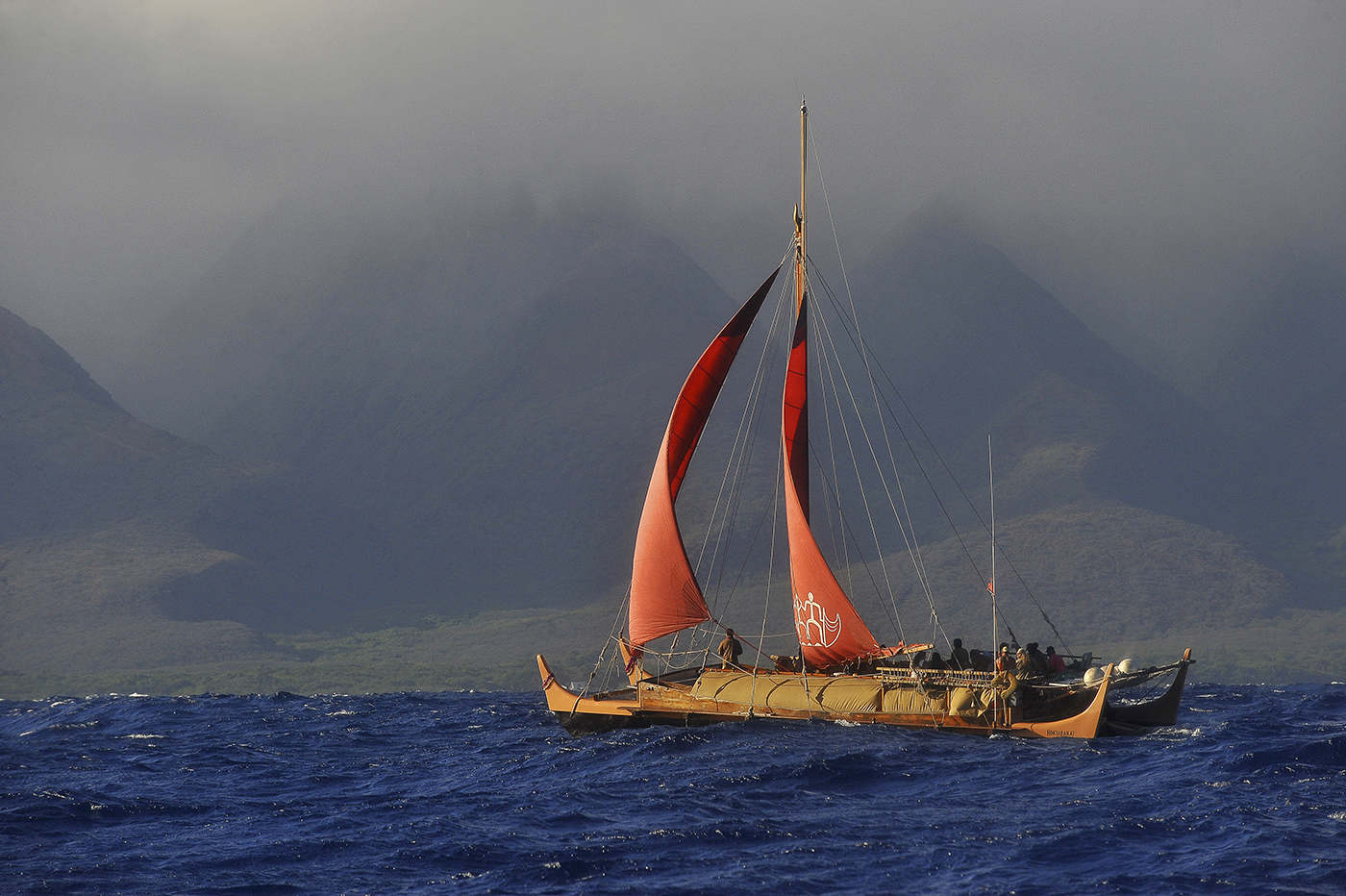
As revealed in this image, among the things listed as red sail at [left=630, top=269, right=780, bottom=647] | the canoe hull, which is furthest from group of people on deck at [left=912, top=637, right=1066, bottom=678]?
red sail at [left=630, top=269, right=780, bottom=647]

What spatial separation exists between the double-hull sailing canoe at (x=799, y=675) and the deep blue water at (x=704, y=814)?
623mm

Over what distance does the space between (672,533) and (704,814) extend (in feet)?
40.2

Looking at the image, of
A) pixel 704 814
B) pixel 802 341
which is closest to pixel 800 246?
pixel 802 341

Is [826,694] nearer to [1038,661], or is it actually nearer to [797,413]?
[1038,661]

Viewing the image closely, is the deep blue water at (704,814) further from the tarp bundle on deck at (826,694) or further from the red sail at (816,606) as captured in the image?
the red sail at (816,606)

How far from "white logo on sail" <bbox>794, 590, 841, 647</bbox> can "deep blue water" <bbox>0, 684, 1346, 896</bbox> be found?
249 cm

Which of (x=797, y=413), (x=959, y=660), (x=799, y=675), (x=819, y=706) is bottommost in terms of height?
(x=819, y=706)

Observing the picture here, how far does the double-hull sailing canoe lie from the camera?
1192 inches

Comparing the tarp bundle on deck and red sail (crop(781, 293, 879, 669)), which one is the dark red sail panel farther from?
the tarp bundle on deck

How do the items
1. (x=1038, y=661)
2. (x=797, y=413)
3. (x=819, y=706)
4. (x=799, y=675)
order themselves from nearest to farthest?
(x=819, y=706) < (x=1038, y=661) < (x=799, y=675) < (x=797, y=413)

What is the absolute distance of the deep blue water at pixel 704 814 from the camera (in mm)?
18469

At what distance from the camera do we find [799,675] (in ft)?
108

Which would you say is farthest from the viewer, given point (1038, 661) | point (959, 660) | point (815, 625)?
point (815, 625)

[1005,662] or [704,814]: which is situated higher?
[1005,662]
